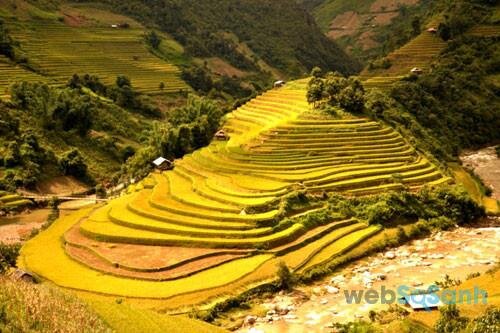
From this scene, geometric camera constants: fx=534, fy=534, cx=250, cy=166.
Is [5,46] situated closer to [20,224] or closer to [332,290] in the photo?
[20,224]

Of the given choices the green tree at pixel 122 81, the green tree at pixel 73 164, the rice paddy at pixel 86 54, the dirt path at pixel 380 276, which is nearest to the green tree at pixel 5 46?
the rice paddy at pixel 86 54

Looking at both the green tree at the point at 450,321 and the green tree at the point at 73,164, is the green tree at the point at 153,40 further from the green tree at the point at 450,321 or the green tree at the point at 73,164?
the green tree at the point at 450,321

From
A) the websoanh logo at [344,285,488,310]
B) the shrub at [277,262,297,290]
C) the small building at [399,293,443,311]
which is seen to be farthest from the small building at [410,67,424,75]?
the small building at [399,293,443,311]

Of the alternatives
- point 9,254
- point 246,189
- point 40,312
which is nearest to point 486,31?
point 246,189

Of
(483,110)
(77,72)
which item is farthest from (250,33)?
(483,110)

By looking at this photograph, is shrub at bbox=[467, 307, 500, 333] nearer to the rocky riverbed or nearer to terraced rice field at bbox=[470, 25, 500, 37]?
the rocky riverbed
